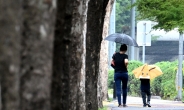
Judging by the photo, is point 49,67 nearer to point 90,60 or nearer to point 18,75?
point 18,75

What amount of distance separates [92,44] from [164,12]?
6.14m

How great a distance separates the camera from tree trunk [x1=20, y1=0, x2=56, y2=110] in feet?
15.2

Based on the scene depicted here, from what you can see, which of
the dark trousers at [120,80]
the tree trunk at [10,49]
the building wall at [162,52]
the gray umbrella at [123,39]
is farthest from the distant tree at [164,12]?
the building wall at [162,52]

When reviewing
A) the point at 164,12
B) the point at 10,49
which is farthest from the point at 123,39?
the point at 10,49

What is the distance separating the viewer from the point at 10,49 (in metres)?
4.38

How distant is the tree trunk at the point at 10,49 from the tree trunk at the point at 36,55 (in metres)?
0.18

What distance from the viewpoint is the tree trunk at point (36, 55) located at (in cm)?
463

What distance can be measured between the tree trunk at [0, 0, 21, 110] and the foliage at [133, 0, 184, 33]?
655 inches

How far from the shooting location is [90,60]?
15922 millimetres

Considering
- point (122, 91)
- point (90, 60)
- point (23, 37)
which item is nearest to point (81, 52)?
point (90, 60)

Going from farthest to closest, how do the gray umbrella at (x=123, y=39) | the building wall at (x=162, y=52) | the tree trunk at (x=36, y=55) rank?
1. the building wall at (x=162, y=52)
2. the gray umbrella at (x=123, y=39)
3. the tree trunk at (x=36, y=55)

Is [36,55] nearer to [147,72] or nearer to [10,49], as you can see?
[10,49]

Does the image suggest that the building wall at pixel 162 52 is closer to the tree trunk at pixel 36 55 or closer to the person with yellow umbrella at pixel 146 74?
the person with yellow umbrella at pixel 146 74

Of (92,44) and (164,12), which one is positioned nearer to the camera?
(92,44)
